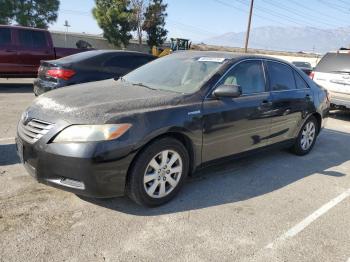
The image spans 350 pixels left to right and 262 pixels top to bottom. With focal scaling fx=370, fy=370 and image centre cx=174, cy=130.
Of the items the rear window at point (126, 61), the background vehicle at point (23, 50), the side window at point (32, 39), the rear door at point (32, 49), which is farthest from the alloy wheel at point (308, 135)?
the side window at point (32, 39)

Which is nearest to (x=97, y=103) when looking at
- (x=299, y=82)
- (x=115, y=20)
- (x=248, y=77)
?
(x=248, y=77)

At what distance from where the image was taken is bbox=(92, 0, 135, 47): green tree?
34.4 m

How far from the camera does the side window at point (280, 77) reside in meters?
5.17

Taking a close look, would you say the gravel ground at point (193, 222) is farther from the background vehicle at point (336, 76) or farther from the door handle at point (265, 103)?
the background vehicle at point (336, 76)

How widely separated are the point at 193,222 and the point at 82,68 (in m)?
5.39

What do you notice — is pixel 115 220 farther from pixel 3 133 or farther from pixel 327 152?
pixel 327 152

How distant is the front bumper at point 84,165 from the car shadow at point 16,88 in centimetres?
852

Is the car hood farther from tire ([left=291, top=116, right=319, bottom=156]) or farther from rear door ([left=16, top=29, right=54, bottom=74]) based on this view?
rear door ([left=16, top=29, right=54, bottom=74])

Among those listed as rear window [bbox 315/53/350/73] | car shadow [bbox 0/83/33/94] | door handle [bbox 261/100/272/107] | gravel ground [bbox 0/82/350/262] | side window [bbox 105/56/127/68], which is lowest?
car shadow [bbox 0/83/33/94]

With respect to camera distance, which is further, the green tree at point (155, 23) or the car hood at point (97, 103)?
the green tree at point (155, 23)

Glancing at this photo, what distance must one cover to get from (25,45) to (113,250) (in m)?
10.3

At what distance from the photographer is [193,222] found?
3.58 m

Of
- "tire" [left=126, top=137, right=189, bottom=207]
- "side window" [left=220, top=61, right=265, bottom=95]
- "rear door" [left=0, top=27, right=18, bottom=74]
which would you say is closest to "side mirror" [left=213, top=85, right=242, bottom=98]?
"side window" [left=220, top=61, right=265, bottom=95]

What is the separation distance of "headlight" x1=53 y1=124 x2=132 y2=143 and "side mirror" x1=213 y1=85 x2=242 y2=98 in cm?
133
